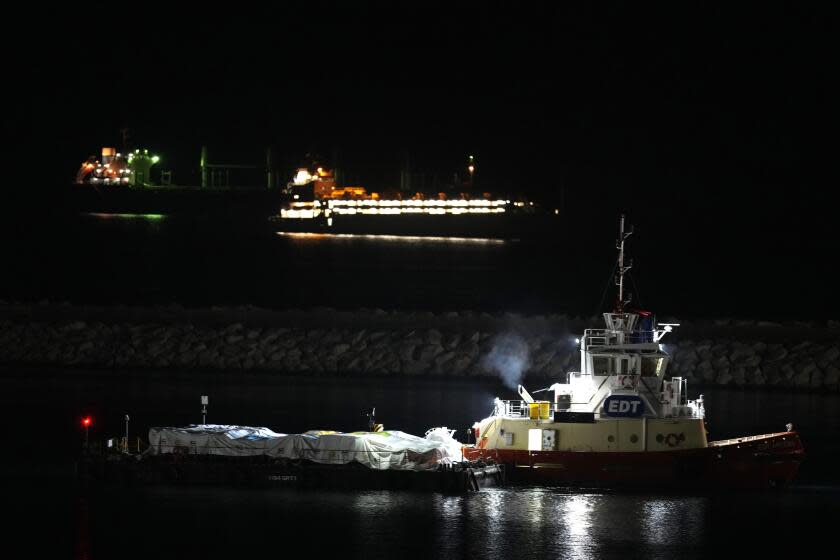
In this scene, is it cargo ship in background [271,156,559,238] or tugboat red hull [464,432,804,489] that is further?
cargo ship in background [271,156,559,238]

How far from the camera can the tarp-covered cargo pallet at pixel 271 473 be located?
34.3 metres

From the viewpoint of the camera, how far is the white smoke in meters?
54.5

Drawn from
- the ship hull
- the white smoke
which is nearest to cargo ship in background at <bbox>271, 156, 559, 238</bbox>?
the ship hull

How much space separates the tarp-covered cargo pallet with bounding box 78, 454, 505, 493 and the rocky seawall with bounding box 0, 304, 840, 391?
1919 centimetres

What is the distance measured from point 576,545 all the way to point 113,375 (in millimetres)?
29753

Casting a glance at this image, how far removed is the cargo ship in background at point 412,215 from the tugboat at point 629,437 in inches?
5877

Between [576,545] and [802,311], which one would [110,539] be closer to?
[576,545]

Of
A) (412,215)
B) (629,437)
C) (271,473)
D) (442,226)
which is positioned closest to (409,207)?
(412,215)

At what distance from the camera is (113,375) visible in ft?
Result: 180

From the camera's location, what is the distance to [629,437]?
35000mm

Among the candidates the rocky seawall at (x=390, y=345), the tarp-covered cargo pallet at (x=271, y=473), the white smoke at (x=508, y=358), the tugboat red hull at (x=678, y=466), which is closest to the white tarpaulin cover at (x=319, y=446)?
the tarp-covered cargo pallet at (x=271, y=473)

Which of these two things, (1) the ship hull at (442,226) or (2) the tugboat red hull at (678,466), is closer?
(2) the tugboat red hull at (678,466)

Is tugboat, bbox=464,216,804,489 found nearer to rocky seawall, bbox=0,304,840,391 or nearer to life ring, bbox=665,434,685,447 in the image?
life ring, bbox=665,434,685,447

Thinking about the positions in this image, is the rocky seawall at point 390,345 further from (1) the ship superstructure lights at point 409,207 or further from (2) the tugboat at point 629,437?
(1) the ship superstructure lights at point 409,207
